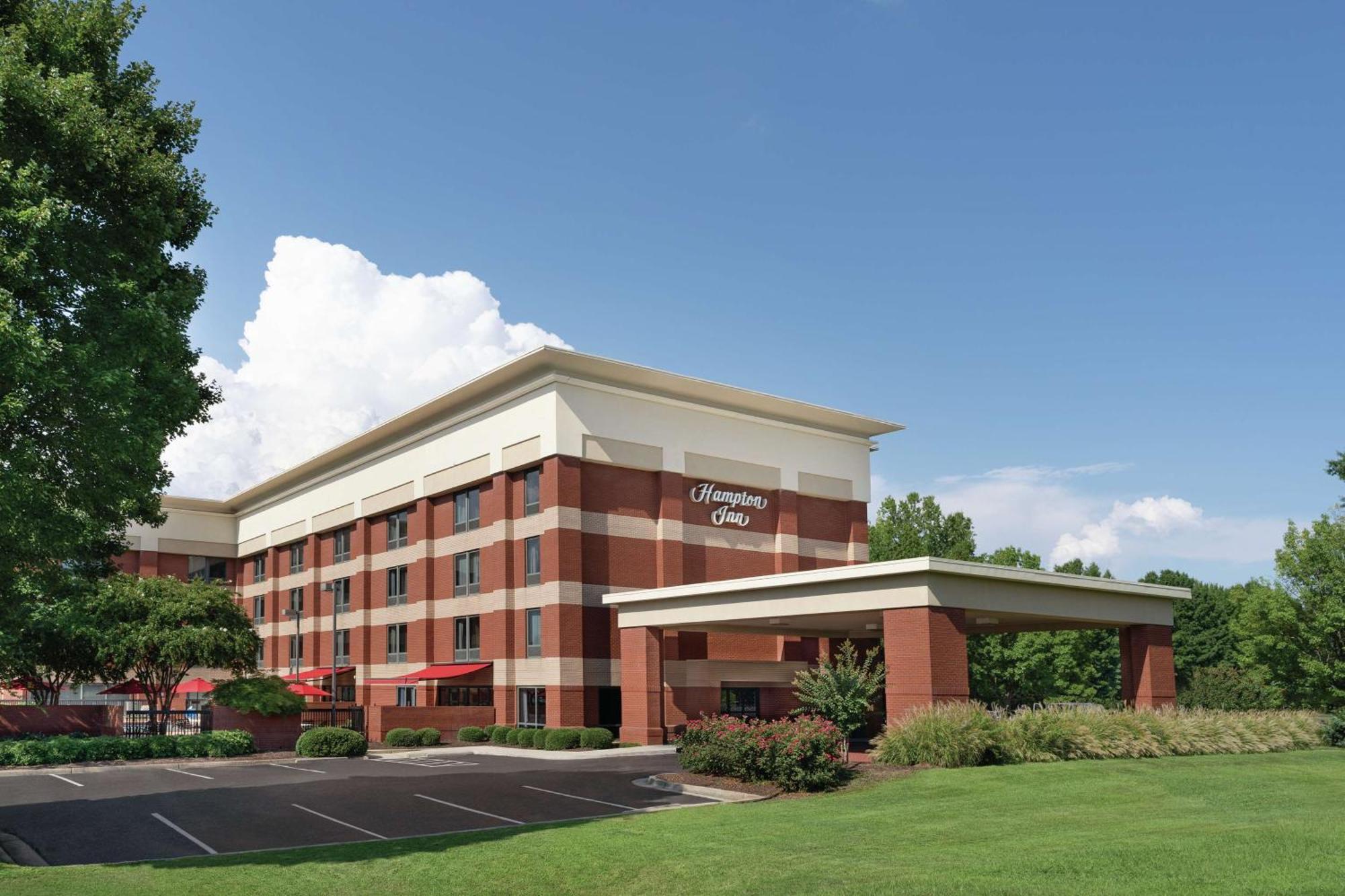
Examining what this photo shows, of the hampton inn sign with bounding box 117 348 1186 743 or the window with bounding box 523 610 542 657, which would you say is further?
the window with bounding box 523 610 542 657

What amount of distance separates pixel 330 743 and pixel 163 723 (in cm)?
1035

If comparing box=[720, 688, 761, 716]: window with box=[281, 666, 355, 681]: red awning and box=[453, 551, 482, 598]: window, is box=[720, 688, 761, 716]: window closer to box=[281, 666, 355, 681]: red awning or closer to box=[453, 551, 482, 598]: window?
box=[453, 551, 482, 598]: window

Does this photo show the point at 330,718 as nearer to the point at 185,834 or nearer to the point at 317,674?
the point at 317,674

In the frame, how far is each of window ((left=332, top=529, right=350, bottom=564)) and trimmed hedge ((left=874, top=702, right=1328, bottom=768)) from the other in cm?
4494

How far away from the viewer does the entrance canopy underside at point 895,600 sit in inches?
1319

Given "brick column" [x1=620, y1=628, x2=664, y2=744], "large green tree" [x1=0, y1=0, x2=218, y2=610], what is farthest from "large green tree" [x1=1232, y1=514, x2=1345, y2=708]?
"large green tree" [x1=0, y1=0, x2=218, y2=610]

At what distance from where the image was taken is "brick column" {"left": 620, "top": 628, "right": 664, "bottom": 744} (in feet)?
147

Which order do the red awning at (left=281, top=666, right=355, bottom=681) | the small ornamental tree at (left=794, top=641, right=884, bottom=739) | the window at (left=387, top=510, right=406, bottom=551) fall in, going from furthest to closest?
1. the red awning at (left=281, top=666, right=355, bottom=681)
2. the window at (left=387, top=510, right=406, bottom=551)
3. the small ornamental tree at (left=794, top=641, right=884, bottom=739)

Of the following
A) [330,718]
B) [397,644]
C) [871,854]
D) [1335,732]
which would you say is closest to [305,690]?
[330,718]

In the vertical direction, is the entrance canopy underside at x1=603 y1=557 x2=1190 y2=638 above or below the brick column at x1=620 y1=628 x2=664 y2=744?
above

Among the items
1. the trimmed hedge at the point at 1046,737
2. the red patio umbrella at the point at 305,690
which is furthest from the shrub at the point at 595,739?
the trimmed hedge at the point at 1046,737

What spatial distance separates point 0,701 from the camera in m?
65.6

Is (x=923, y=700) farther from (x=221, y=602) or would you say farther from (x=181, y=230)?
(x=221, y=602)

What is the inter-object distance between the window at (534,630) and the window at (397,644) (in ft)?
39.6
